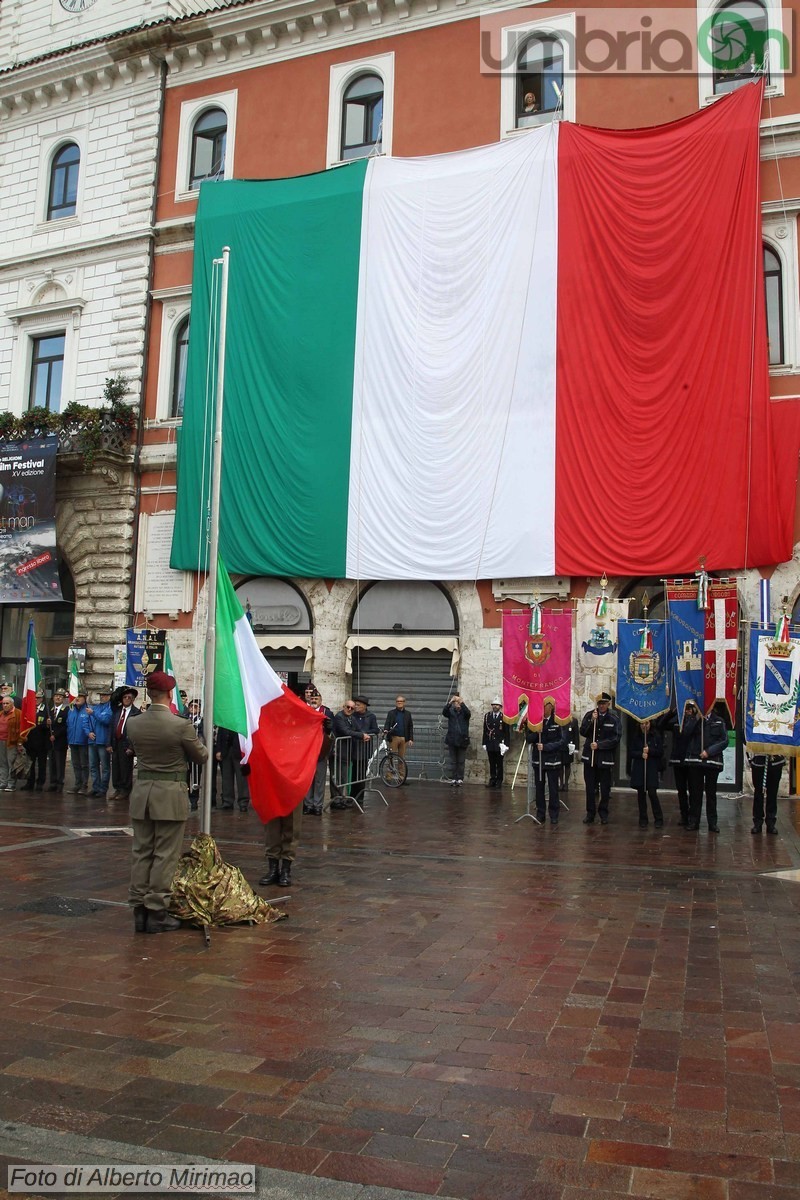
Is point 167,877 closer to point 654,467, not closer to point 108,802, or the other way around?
→ point 108,802

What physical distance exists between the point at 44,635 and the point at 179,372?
7.30 metres

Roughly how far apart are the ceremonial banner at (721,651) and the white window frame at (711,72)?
10.1m

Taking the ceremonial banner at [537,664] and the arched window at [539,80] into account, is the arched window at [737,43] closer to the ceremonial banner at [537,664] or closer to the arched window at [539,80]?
the arched window at [539,80]

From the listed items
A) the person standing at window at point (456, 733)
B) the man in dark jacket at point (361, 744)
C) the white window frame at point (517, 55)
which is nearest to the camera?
the man in dark jacket at point (361, 744)

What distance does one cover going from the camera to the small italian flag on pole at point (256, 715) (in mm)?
8336

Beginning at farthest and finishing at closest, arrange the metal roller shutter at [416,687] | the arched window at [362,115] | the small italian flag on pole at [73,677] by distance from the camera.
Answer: the arched window at [362,115] < the metal roller shutter at [416,687] < the small italian flag on pole at [73,677]

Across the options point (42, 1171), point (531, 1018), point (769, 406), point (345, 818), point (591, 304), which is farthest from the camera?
point (591, 304)

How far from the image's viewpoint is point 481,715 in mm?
19781

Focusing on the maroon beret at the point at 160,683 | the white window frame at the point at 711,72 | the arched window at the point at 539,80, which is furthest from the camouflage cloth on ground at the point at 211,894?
the arched window at the point at 539,80

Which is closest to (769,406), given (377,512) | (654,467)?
(654,467)

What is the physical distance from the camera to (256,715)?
8.36m

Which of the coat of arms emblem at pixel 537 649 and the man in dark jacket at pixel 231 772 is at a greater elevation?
the coat of arms emblem at pixel 537 649

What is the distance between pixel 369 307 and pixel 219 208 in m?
4.98
